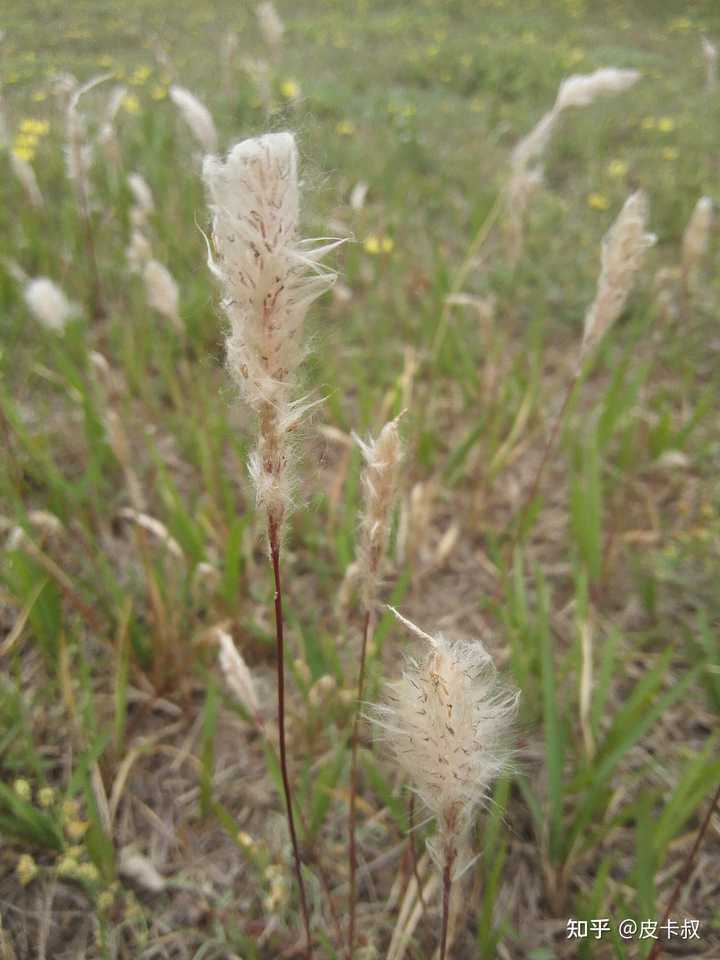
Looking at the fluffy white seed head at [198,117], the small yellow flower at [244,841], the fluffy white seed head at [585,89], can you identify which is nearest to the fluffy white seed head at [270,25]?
the fluffy white seed head at [198,117]

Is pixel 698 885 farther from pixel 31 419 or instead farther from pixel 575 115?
pixel 575 115

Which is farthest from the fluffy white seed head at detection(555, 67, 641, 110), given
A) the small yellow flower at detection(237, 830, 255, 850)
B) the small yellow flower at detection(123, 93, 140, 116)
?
the small yellow flower at detection(123, 93, 140, 116)

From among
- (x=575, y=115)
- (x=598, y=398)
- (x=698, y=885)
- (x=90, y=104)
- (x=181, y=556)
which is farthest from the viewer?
(x=575, y=115)

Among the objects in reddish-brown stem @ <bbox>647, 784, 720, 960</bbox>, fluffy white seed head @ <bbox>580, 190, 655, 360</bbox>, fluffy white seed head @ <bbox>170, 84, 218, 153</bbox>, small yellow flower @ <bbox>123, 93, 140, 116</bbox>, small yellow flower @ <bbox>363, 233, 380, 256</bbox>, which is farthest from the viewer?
small yellow flower @ <bbox>123, 93, 140, 116</bbox>

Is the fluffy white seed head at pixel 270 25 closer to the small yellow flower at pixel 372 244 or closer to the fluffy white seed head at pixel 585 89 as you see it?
the small yellow flower at pixel 372 244

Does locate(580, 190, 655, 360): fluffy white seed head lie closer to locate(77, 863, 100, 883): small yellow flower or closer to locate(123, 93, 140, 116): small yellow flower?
locate(77, 863, 100, 883): small yellow flower

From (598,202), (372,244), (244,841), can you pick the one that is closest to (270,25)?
(372,244)

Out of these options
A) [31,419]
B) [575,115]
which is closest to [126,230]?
[31,419]
